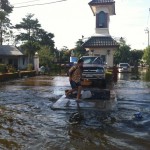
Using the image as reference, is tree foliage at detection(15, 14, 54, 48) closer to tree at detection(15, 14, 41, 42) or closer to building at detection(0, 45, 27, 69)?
tree at detection(15, 14, 41, 42)

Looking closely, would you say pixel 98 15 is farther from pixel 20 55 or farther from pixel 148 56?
pixel 148 56

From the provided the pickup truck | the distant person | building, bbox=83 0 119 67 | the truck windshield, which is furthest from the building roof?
the distant person

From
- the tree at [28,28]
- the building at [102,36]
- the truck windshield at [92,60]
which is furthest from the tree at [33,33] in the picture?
the truck windshield at [92,60]

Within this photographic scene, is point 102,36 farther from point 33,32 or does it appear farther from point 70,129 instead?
point 33,32

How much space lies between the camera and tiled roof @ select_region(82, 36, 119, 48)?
31.6 m

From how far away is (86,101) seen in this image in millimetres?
12172

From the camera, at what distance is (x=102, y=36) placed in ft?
107

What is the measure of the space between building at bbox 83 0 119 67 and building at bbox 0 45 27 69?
17.0 meters

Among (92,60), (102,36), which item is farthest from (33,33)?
(92,60)

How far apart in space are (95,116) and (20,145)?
3646 millimetres

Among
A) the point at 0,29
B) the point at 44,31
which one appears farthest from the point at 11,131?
the point at 44,31

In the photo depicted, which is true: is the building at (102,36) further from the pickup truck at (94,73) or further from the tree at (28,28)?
the tree at (28,28)

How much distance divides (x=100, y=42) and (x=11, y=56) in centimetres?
1872

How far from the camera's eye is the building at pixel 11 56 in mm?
45562
